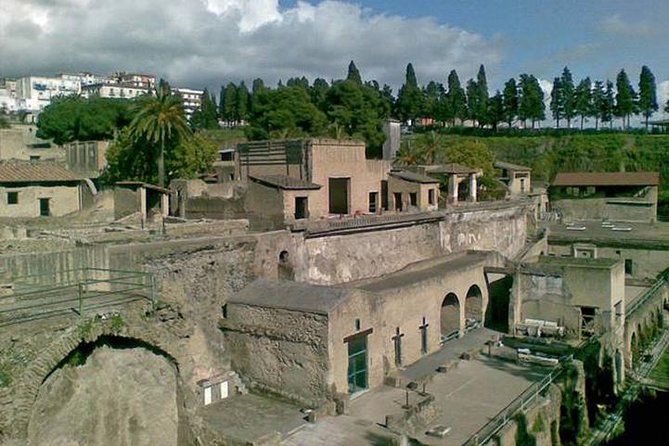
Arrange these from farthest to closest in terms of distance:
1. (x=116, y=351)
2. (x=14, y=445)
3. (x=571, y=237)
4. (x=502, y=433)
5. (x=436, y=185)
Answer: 1. (x=571, y=237)
2. (x=436, y=185)
3. (x=502, y=433)
4. (x=116, y=351)
5. (x=14, y=445)

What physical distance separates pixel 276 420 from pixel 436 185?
21627mm

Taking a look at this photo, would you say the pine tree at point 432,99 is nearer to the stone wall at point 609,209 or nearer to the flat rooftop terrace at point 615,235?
the stone wall at point 609,209

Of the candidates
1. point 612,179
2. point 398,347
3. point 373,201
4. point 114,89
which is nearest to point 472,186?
point 373,201

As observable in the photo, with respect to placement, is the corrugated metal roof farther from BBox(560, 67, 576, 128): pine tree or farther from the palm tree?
BBox(560, 67, 576, 128): pine tree

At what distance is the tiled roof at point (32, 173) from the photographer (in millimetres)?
30495

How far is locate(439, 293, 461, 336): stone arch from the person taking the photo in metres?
27.4

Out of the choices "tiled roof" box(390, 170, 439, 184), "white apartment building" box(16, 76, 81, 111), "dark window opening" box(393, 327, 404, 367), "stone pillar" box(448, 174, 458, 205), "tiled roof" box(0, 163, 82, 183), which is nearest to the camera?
"dark window opening" box(393, 327, 404, 367)

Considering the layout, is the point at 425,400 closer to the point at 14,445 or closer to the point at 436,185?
the point at 14,445

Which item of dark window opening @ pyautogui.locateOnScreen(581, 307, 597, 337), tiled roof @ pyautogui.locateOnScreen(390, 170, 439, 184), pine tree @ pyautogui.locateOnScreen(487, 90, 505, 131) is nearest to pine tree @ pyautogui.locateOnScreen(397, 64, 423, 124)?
pine tree @ pyautogui.locateOnScreen(487, 90, 505, 131)

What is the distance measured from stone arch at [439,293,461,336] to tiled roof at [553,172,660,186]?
29.3m

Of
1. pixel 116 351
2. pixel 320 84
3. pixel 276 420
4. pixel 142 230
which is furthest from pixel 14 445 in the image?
pixel 320 84

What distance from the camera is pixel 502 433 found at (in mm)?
15977

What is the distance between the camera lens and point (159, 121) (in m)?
34.8

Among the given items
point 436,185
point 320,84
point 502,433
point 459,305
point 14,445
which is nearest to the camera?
point 14,445
